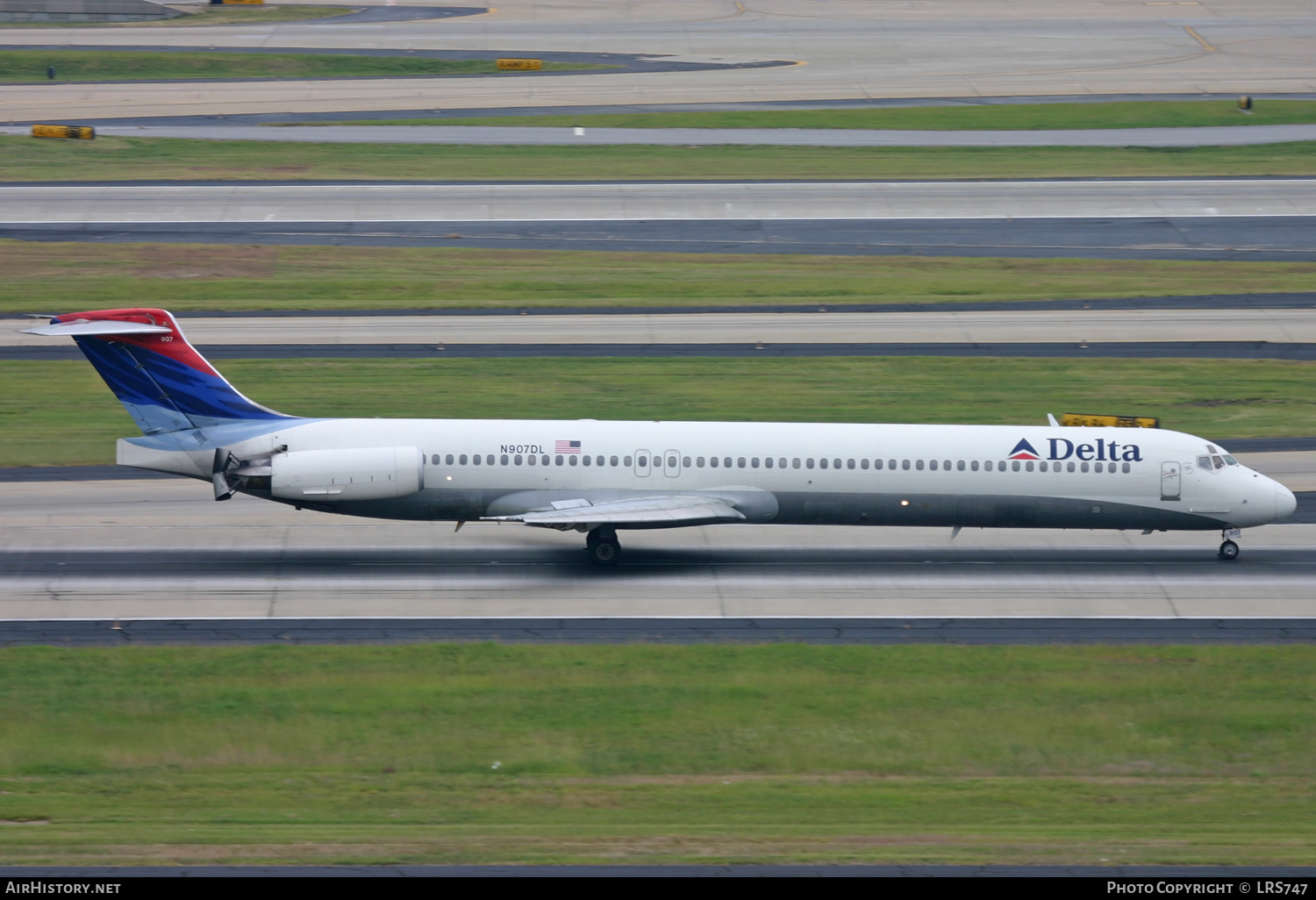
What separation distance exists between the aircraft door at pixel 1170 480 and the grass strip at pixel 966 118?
170 feet

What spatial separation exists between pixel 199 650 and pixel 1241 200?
5963 cm

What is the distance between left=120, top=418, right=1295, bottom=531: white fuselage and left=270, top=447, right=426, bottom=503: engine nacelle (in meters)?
0.32

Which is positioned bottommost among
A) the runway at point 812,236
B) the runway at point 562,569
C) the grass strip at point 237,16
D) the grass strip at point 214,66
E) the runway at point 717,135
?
the runway at point 562,569

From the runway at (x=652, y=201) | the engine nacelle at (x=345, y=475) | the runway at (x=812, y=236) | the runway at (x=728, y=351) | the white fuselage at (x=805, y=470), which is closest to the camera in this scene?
the engine nacelle at (x=345, y=475)

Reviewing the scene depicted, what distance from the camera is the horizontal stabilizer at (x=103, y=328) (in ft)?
113

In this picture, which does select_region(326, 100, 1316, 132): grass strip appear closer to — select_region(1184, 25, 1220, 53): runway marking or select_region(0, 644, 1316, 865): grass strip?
select_region(1184, 25, 1220, 53): runway marking

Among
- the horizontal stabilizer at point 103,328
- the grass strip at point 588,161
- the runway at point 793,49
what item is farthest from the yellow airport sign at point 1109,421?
the runway at point 793,49

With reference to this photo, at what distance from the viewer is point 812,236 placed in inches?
2662

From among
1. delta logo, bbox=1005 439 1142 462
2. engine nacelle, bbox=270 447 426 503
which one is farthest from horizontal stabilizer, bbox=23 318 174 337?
delta logo, bbox=1005 439 1142 462

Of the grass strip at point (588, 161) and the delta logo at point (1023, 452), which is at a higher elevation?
the grass strip at point (588, 161)

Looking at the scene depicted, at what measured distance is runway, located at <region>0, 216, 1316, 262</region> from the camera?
215 ft

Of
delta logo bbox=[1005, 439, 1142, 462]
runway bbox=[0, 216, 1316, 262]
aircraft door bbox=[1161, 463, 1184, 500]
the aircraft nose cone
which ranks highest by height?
runway bbox=[0, 216, 1316, 262]

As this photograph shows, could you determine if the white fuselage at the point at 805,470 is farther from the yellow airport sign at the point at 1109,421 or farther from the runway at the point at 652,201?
the runway at the point at 652,201

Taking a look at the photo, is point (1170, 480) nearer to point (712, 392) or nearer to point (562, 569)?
point (562, 569)
